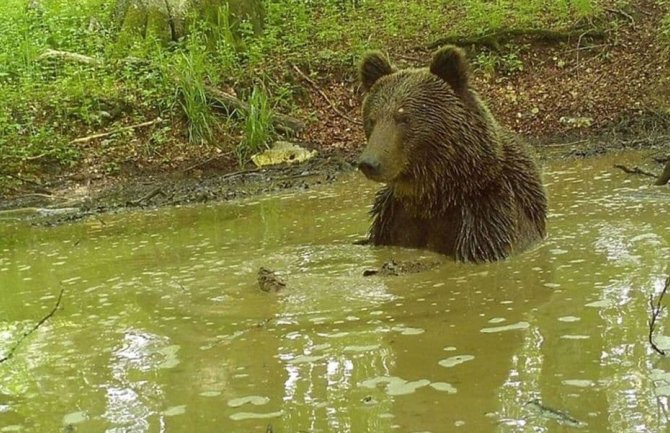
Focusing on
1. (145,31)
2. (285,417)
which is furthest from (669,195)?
(145,31)

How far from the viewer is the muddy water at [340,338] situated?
3184mm

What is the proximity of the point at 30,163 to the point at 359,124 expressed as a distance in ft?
17.0

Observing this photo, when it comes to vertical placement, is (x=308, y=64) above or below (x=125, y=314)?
above

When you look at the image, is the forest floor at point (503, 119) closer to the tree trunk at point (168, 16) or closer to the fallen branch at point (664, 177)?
the fallen branch at point (664, 177)

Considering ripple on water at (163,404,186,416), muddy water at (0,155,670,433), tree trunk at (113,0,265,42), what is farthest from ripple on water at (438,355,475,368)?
tree trunk at (113,0,265,42)

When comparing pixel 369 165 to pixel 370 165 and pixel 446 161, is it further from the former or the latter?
pixel 446 161

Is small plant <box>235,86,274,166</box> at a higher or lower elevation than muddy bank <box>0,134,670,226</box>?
higher

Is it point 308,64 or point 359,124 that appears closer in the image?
point 359,124

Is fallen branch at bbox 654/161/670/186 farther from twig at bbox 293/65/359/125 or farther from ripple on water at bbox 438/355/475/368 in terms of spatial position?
twig at bbox 293/65/359/125

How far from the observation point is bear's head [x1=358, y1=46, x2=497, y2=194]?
6.03 meters

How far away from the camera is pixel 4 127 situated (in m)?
12.6

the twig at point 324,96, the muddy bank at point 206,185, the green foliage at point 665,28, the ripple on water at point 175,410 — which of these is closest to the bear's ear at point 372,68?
the ripple on water at point 175,410

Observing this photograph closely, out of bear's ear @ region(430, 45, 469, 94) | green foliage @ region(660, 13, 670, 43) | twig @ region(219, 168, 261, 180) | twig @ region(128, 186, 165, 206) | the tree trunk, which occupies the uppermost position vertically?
the tree trunk

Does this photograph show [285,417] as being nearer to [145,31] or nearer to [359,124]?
[359,124]
